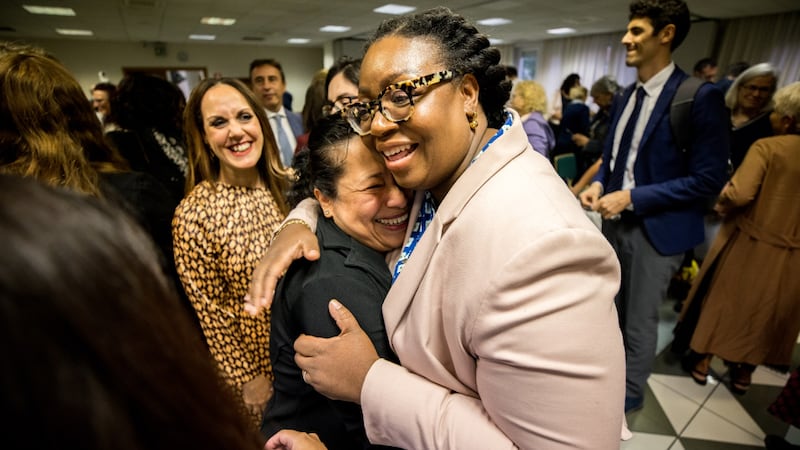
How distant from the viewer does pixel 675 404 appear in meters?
2.44

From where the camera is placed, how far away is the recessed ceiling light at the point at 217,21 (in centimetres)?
945

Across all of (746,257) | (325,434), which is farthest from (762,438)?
(325,434)

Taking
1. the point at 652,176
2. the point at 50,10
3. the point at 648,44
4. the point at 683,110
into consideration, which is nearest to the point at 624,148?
the point at 652,176

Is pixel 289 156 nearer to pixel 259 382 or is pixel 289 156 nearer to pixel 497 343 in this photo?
pixel 259 382

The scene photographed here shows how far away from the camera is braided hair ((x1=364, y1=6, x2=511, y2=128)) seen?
901mm

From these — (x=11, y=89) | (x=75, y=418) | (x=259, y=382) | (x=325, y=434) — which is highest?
(x=11, y=89)

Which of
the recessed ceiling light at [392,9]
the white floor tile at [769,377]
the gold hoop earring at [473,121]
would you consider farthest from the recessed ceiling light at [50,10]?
the white floor tile at [769,377]

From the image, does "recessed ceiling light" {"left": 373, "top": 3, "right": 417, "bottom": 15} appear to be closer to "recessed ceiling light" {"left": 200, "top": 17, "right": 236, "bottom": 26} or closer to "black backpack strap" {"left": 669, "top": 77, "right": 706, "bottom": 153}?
"recessed ceiling light" {"left": 200, "top": 17, "right": 236, "bottom": 26}

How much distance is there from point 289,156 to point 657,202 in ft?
8.15

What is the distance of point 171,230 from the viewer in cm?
164

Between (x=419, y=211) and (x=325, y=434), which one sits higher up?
(x=419, y=211)

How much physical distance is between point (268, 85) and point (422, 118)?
2847mm

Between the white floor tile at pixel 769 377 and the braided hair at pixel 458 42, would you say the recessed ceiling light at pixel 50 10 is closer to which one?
the braided hair at pixel 458 42

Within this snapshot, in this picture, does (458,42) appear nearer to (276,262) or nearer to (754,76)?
(276,262)
